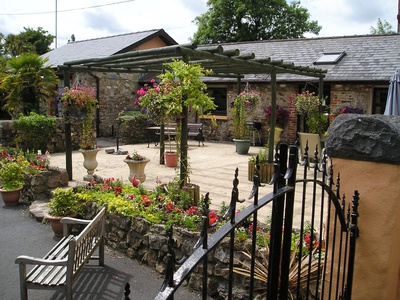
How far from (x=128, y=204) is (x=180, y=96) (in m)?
1.70

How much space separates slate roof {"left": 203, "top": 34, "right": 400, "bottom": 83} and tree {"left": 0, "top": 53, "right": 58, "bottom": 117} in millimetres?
7272

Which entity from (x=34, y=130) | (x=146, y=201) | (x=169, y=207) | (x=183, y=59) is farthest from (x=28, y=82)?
(x=169, y=207)

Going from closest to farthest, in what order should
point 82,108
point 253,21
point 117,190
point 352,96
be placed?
point 117,190, point 82,108, point 352,96, point 253,21

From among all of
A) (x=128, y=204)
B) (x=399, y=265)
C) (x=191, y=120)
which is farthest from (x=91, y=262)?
(x=191, y=120)

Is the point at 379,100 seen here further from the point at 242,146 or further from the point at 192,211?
the point at 192,211

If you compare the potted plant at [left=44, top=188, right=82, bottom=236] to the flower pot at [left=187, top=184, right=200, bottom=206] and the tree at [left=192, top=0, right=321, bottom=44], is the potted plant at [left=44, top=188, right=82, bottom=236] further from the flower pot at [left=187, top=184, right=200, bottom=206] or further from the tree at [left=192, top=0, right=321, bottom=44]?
the tree at [left=192, top=0, right=321, bottom=44]

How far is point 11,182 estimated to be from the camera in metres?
7.04

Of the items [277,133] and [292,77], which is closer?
[292,77]

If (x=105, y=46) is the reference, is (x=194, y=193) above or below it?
below

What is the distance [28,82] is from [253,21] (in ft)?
73.1

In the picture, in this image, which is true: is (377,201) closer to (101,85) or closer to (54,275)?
(54,275)

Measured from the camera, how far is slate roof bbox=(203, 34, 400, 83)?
1216cm

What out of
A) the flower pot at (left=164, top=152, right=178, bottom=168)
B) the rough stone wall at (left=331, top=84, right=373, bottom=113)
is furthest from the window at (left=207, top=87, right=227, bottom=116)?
the flower pot at (left=164, top=152, right=178, bottom=168)

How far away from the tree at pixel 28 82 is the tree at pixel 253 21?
2016cm
